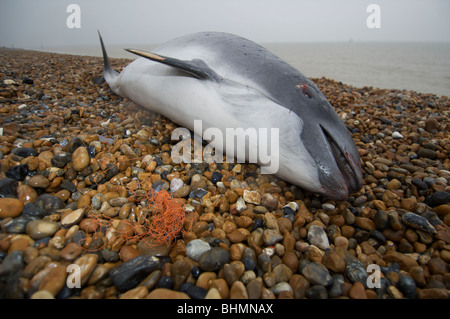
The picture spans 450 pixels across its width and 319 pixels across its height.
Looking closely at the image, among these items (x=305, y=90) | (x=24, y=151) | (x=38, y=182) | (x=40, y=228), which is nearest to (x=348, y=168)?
(x=305, y=90)

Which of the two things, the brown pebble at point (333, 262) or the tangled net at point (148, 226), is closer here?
the brown pebble at point (333, 262)

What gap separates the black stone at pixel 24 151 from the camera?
2.68 meters

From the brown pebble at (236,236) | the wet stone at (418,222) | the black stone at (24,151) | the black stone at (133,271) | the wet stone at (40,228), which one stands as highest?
the black stone at (24,151)

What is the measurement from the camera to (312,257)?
190cm

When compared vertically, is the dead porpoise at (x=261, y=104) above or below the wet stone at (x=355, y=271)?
above

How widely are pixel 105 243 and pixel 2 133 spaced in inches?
105

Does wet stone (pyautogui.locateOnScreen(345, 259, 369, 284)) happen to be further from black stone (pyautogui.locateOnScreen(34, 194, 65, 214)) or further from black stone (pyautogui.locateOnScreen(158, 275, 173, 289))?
black stone (pyautogui.locateOnScreen(34, 194, 65, 214))

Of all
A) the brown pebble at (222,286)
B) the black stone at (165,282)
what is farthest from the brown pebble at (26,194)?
the brown pebble at (222,286)

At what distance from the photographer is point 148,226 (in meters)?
2.08

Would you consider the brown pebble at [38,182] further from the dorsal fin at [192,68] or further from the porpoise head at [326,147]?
the porpoise head at [326,147]

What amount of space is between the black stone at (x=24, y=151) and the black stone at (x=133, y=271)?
6.71ft

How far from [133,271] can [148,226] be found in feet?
1.65

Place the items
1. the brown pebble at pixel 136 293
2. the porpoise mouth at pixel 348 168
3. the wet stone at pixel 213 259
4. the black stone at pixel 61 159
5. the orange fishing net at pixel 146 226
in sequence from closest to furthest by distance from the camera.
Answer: the brown pebble at pixel 136 293 → the wet stone at pixel 213 259 → the orange fishing net at pixel 146 226 → the porpoise mouth at pixel 348 168 → the black stone at pixel 61 159

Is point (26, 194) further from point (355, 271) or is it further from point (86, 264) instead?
point (355, 271)
